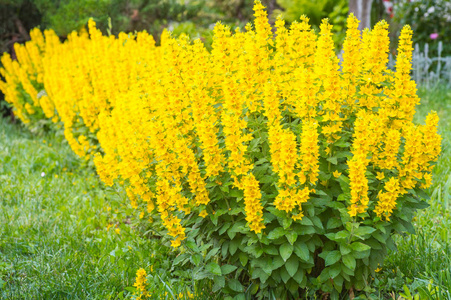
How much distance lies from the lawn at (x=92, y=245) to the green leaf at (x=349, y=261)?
0.45 m

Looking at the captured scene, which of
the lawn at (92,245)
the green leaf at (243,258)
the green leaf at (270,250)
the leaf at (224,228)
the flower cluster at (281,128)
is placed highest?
the flower cluster at (281,128)

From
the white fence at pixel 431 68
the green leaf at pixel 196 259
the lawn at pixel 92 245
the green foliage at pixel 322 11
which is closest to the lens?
the green leaf at pixel 196 259

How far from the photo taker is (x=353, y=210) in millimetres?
2338

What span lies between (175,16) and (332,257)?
8050 mm

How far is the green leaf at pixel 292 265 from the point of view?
2.43m

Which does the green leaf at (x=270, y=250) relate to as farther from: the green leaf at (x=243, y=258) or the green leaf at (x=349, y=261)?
the green leaf at (x=349, y=261)

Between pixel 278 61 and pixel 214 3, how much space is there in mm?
10659

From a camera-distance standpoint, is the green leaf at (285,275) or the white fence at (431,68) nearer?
the green leaf at (285,275)

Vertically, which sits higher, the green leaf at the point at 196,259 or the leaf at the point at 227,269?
the green leaf at the point at 196,259

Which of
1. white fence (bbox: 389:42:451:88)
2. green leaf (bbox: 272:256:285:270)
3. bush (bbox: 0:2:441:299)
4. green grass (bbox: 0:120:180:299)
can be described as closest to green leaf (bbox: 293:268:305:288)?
bush (bbox: 0:2:441:299)

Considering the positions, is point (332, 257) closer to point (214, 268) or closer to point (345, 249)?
point (345, 249)

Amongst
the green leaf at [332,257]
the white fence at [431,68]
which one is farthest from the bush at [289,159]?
the white fence at [431,68]

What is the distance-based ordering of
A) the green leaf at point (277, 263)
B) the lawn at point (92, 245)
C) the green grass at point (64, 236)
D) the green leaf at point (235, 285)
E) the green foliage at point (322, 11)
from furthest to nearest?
the green foliage at point (322, 11), the green grass at point (64, 236), the lawn at point (92, 245), the green leaf at point (235, 285), the green leaf at point (277, 263)

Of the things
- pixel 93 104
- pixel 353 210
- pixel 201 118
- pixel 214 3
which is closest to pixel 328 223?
pixel 353 210
